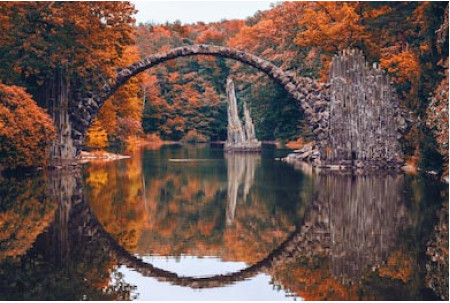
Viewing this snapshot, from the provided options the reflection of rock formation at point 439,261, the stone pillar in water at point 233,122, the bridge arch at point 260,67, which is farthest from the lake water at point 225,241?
the stone pillar in water at point 233,122

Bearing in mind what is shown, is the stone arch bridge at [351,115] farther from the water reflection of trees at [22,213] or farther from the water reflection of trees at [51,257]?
the water reflection of trees at [51,257]

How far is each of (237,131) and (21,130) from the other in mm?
24834

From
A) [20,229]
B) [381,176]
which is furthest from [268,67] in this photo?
[20,229]

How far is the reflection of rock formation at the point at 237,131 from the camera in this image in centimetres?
4812

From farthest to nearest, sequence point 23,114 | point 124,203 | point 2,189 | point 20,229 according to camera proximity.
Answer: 1. point 23,114
2. point 2,189
3. point 124,203
4. point 20,229

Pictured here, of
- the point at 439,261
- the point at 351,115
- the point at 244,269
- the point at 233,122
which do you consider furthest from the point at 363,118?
the point at 233,122

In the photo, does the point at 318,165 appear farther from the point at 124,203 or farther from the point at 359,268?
the point at 359,268

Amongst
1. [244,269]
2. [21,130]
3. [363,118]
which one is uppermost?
[363,118]

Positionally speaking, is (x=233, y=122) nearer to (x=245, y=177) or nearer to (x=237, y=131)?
(x=237, y=131)

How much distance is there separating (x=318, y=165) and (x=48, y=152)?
32.2ft

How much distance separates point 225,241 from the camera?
12578mm

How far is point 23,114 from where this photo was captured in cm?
2548

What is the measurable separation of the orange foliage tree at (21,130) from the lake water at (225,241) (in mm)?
3173

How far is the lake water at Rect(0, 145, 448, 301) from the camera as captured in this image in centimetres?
902
